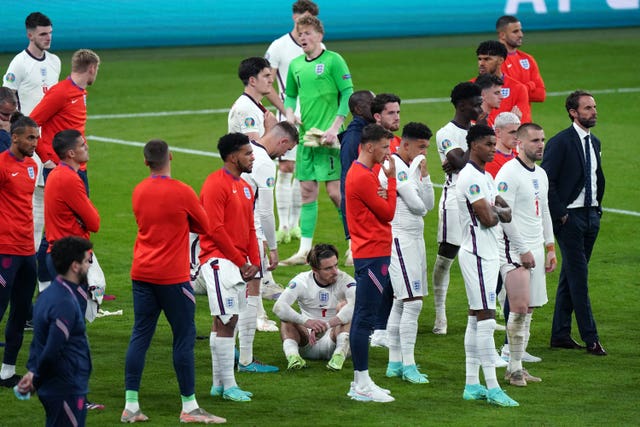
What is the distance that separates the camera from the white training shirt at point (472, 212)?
370 inches

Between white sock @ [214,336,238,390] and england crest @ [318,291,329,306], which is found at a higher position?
england crest @ [318,291,329,306]

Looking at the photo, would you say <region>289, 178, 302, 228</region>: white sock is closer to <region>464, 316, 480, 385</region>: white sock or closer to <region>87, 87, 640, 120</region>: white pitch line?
<region>464, 316, 480, 385</region>: white sock

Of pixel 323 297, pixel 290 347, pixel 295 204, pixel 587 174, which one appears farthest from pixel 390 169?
pixel 295 204

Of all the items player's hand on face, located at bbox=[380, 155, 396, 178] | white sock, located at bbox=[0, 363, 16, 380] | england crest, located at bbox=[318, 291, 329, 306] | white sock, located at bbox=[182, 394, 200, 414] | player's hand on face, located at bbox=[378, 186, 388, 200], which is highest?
player's hand on face, located at bbox=[380, 155, 396, 178]

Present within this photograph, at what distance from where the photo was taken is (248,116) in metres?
11.4

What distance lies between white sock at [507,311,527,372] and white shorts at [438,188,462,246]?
4.93 ft

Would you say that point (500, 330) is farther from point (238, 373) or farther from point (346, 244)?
point (346, 244)

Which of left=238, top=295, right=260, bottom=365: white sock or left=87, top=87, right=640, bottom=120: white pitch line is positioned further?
left=87, top=87, right=640, bottom=120: white pitch line

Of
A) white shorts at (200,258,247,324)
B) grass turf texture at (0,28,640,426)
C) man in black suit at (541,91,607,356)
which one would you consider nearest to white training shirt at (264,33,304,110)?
grass turf texture at (0,28,640,426)

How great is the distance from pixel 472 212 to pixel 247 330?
6.86 ft

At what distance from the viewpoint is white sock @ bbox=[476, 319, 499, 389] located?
9461mm

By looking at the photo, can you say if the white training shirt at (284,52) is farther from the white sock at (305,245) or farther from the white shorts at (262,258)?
the white shorts at (262,258)

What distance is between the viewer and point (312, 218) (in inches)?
562

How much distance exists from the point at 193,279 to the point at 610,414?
447 centimetres
